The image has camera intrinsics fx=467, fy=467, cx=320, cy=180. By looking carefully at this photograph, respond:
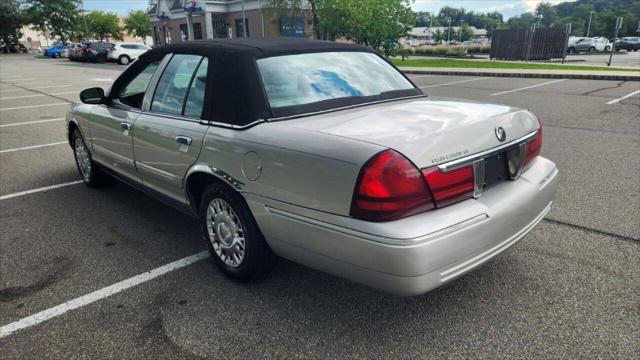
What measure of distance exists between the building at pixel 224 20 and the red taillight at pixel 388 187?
131 ft

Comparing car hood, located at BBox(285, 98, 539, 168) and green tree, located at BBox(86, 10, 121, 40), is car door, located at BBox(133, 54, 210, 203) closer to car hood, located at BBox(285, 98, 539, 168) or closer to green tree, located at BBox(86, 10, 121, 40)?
car hood, located at BBox(285, 98, 539, 168)

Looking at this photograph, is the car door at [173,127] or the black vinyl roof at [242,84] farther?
the car door at [173,127]

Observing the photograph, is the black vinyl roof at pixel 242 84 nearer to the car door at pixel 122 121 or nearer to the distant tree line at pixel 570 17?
the car door at pixel 122 121

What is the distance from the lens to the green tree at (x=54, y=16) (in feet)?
242

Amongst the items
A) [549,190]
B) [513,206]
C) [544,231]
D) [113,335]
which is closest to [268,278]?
[113,335]

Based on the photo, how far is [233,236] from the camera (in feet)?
10.0

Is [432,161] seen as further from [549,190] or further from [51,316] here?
[51,316]

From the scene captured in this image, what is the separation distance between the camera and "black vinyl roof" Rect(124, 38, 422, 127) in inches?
112

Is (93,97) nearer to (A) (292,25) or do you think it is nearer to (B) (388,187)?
Answer: (B) (388,187)

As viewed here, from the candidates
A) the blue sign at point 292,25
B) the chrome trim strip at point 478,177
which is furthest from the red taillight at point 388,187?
the blue sign at point 292,25

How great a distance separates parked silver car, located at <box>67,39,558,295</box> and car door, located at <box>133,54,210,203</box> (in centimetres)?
1

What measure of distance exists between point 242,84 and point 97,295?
1698mm

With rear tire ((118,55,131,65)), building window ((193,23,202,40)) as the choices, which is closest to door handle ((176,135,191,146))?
rear tire ((118,55,131,65))

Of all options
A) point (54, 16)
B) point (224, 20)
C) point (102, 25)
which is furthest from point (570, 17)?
point (54, 16)
